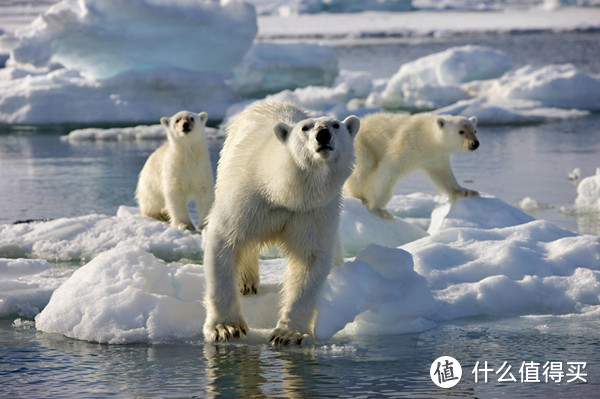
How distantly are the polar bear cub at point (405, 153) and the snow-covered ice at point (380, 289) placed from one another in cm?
130

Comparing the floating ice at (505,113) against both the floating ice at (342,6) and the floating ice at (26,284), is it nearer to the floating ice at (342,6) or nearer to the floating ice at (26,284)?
the floating ice at (26,284)

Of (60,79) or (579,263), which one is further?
(60,79)

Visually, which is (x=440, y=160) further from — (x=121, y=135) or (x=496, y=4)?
(x=496, y=4)

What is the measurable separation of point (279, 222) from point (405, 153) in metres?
3.00

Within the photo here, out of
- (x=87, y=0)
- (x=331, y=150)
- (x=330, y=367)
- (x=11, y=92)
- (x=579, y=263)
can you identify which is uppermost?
(x=87, y=0)

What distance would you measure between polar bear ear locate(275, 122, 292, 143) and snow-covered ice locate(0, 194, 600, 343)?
0.84 m

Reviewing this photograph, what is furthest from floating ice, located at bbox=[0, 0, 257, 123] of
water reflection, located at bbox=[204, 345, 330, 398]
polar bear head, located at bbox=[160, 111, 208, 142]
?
water reflection, located at bbox=[204, 345, 330, 398]

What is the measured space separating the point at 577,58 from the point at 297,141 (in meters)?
34.2

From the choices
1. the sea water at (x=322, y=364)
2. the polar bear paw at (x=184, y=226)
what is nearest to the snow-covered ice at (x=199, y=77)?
the polar bear paw at (x=184, y=226)

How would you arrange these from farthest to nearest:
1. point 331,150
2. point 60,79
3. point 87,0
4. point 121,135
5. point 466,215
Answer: point 60,79 → point 87,0 → point 121,135 → point 466,215 → point 331,150

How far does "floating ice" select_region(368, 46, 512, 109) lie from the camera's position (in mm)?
17328

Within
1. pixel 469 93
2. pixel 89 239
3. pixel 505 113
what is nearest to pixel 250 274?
pixel 89 239

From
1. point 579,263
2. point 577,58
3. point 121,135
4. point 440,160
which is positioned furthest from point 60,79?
point 577,58

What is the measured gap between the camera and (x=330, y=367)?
358cm
